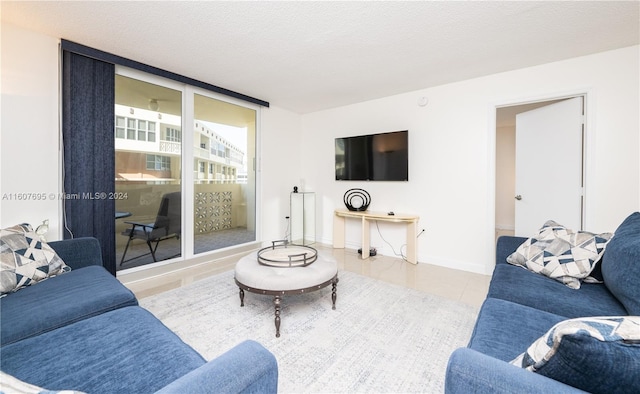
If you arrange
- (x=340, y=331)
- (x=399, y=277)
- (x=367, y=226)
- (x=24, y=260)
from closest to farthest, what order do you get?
(x=24, y=260)
(x=340, y=331)
(x=399, y=277)
(x=367, y=226)

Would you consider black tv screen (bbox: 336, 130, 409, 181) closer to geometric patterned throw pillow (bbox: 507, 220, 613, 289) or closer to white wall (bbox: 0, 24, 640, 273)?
white wall (bbox: 0, 24, 640, 273)

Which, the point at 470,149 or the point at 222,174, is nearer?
the point at 470,149

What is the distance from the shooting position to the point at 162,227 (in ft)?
10.7

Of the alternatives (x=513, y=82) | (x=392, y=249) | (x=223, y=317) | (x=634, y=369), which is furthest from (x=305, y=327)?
(x=513, y=82)

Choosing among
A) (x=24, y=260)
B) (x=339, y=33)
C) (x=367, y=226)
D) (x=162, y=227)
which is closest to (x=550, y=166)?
(x=367, y=226)

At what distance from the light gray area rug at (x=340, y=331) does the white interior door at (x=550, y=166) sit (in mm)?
1660

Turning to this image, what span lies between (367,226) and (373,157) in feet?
3.49

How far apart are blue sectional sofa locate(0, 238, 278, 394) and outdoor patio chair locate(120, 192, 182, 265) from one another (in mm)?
1400

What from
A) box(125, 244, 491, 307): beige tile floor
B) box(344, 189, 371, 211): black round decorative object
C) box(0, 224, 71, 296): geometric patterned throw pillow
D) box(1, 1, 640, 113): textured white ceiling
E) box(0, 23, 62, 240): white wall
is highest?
box(1, 1, 640, 113): textured white ceiling

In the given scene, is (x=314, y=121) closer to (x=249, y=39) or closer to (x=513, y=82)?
(x=249, y=39)

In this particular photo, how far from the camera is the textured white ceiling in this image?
1.95 m

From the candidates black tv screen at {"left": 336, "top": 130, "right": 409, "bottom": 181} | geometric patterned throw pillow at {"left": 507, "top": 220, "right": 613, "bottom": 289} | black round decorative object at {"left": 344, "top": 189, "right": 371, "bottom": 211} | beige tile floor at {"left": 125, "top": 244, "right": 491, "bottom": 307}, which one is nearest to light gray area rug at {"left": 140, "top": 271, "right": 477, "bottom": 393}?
beige tile floor at {"left": 125, "top": 244, "right": 491, "bottom": 307}

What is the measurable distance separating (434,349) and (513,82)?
3.03 metres

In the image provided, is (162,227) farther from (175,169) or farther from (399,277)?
(399,277)
